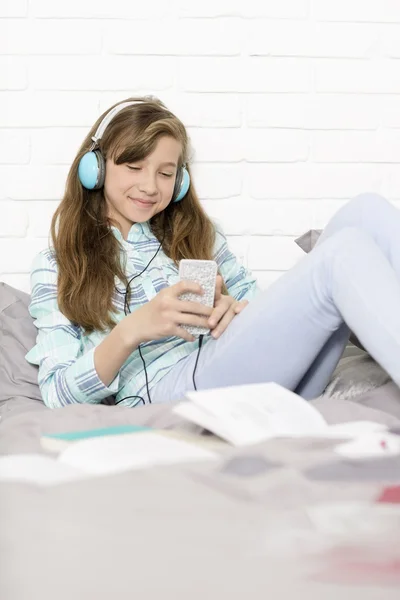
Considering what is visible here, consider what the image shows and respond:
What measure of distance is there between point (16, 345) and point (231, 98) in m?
0.82

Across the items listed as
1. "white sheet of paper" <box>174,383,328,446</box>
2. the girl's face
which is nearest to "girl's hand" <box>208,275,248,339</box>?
"white sheet of paper" <box>174,383,328,446</box>

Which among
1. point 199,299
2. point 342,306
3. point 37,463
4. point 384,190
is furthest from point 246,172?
point 37,463

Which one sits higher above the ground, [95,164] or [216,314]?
[95,164]

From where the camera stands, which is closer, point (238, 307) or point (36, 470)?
point (36, 470)

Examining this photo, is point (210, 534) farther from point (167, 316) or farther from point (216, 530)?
point (167, 316)

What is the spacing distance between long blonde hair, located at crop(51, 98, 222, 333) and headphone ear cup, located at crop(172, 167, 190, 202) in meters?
0.05

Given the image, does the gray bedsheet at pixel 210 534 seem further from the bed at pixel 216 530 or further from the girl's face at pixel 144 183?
the girl's face at pixel 144 183

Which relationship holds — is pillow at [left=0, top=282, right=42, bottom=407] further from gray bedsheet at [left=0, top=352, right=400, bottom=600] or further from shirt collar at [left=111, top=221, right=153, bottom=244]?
gray bedsheet at [left=0, top=352, right=400, bottom=600]

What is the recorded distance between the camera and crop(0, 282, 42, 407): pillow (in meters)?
1.63

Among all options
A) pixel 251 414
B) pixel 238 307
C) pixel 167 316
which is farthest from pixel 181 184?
pixel 251 414

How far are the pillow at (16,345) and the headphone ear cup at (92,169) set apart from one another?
0.32 meters

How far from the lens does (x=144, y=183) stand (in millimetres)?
1754

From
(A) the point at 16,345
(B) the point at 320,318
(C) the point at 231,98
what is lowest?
(A) the point at 16,345

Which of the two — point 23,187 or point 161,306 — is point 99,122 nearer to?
point 23,187
